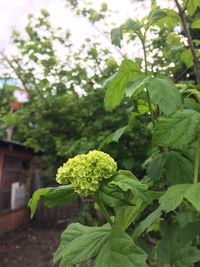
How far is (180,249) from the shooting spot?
137cm

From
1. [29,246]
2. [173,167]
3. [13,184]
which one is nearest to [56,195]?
[173,167]

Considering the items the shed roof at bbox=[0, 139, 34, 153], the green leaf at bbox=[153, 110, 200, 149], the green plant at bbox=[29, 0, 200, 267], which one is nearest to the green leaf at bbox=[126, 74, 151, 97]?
the green plant at bbox=[29, 0, 200, 267]

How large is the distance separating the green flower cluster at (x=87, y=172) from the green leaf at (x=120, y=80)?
19.2 inches

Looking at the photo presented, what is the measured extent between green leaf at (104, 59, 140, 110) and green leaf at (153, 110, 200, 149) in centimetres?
32

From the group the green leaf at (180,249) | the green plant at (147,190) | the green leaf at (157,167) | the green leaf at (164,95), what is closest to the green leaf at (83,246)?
the green plant at (147,190)

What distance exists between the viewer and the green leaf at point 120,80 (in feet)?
5.14

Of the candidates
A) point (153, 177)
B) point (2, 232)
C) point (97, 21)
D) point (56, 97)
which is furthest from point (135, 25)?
point (2, 232)

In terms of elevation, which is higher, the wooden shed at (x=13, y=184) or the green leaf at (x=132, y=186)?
the wooden shed at (x=13, y=184)

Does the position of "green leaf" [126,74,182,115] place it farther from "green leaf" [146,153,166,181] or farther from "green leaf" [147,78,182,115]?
"green leaf" [146,153,166,181]

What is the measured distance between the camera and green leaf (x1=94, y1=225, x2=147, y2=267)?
3.59 ft

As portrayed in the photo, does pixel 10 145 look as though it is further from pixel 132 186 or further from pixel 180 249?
pixel 132 186

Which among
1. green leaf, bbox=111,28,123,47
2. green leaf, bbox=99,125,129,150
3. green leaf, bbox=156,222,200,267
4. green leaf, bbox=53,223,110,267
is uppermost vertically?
green leaf, bbox=111,28,123,47

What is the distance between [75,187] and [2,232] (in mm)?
7102

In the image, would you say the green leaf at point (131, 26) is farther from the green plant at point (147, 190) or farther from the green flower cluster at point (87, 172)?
the green flower cluster at point (87, 172)
